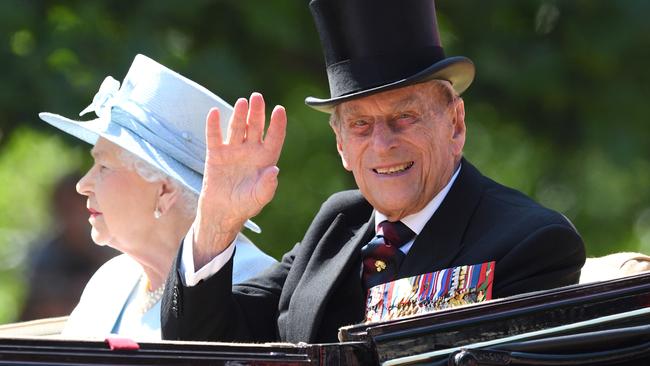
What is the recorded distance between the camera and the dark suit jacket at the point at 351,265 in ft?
10.0

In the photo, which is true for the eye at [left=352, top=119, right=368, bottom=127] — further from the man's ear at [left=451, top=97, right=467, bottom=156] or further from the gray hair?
the gray hair

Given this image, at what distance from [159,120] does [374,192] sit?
1.02 m

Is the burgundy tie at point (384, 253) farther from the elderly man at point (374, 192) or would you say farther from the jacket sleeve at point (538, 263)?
the jacket sleeve at point (538, 263)

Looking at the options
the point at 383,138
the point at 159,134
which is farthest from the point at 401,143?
the point at 159,134

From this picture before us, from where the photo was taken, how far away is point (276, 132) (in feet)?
10.2

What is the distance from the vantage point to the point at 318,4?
11.2 ft

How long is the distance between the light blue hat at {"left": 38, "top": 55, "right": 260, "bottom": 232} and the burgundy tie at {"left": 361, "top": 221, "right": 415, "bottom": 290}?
767 mm

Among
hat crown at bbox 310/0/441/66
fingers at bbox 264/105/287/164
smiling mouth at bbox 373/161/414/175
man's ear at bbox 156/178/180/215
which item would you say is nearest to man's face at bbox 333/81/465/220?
smiling mouth at bbox 373/161/414/175

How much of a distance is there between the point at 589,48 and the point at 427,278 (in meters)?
3.19

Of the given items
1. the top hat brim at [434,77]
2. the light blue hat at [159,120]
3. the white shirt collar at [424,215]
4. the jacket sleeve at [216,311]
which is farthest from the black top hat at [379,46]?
the light blue hat at [159,120]

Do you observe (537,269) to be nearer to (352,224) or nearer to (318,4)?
(352,224)

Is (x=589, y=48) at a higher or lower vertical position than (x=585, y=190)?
higher

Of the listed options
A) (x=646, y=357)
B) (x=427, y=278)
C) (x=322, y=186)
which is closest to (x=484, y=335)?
(x=646, y=357)

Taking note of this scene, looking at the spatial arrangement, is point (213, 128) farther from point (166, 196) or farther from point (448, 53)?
point (448, 53)
